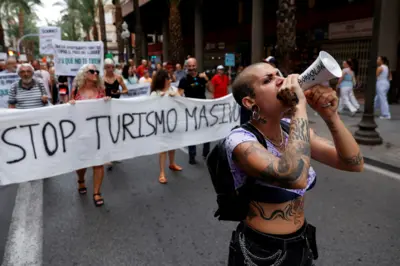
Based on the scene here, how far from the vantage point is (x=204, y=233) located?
359 cm

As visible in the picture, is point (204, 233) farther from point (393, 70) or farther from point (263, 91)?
point (393, 70)

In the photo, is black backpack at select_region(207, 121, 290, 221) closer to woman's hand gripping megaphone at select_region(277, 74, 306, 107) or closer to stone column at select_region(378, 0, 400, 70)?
woman's hand gripping megaphone at select_region(277, 74, 306, 107)

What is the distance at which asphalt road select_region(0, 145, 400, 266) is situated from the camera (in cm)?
318

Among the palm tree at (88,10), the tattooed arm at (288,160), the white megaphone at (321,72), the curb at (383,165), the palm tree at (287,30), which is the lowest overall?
the curb at (383,165)

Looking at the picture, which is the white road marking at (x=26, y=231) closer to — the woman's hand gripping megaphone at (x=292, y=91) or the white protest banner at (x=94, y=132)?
the white protest banner at (x=94, y=132)

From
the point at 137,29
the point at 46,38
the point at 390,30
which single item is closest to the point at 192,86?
the point at 46,38

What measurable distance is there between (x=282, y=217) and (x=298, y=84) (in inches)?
24.3

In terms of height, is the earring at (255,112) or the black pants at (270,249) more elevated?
the earring at (255,112)

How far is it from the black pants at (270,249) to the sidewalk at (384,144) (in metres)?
4.74

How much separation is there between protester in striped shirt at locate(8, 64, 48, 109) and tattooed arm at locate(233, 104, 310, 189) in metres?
4.52

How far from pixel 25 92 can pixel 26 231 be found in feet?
7.33

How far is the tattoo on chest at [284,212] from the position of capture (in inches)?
63.4

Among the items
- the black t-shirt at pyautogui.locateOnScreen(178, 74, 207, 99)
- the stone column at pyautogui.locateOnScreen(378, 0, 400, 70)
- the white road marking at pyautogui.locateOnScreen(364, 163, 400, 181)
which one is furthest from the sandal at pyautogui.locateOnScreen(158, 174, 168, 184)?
the stone column at pyautogui.locateOnScreen(378, 0, 400, 70)

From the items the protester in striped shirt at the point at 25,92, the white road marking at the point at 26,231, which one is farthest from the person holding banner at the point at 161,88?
the white road marking at the point at 26,231
